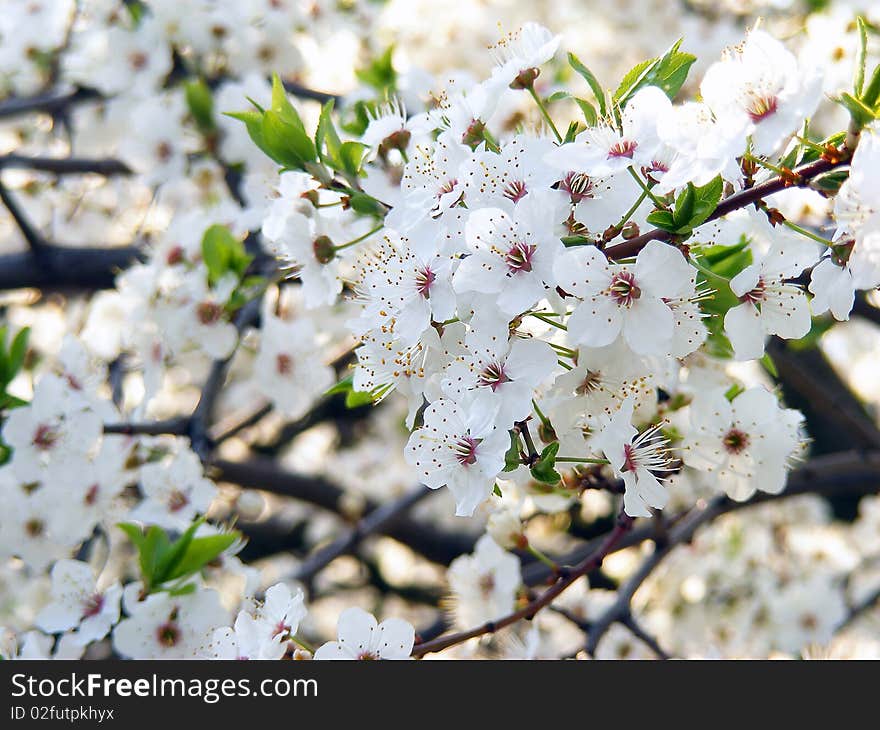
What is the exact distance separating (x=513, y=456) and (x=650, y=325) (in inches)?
8.7

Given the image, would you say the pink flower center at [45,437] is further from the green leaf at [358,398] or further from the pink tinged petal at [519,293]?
the pink tinged petal at [519,293]

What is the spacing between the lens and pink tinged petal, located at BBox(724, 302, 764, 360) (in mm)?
1192

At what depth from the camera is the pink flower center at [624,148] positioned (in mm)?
1117

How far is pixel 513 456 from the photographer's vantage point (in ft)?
3.77

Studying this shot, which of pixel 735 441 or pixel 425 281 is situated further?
pixel 735 441

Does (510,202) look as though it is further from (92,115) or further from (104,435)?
(92,115)

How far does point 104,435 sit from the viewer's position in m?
2.05

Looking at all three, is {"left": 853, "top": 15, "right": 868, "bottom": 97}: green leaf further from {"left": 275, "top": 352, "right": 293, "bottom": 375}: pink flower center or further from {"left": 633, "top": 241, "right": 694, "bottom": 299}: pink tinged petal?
{"left": 275, "top": 352, "right": 293, "bottom": 375}: pink flower center

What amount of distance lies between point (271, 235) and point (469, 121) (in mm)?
362

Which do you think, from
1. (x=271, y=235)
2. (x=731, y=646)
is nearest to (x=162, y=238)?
(x=271, y=235)

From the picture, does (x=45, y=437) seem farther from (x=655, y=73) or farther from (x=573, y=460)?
(x=655, y=73)

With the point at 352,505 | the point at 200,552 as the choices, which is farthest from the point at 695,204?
the point at 352,505

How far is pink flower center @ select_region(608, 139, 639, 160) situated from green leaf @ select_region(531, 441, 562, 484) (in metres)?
0.34
